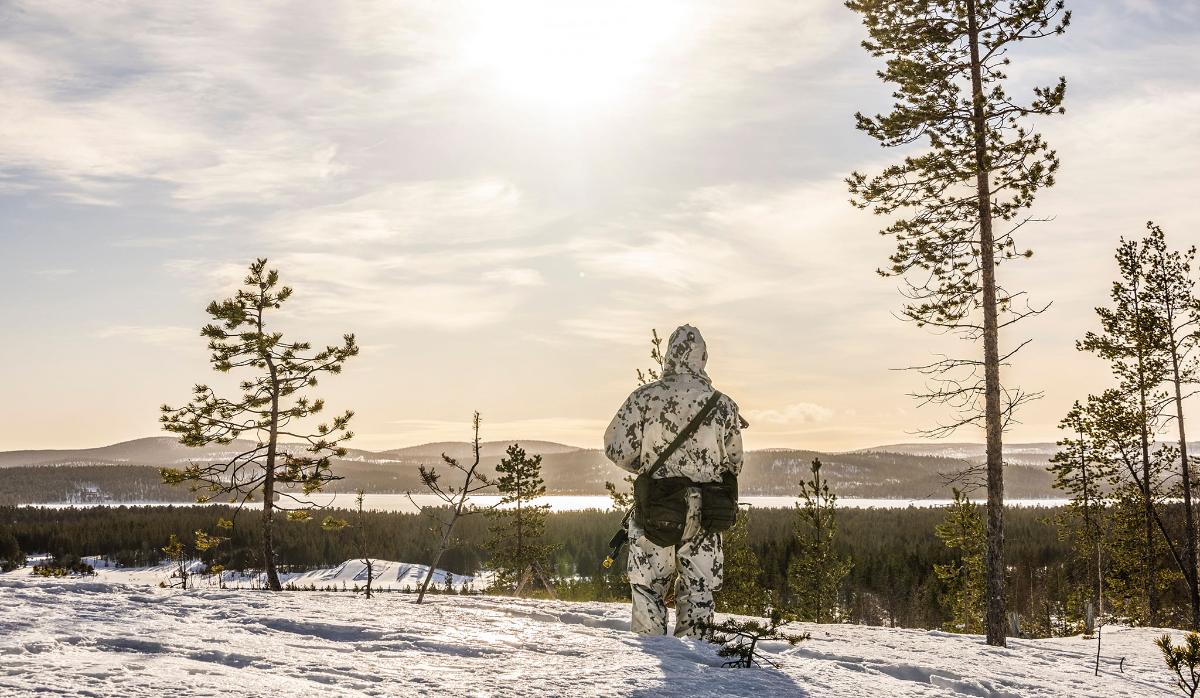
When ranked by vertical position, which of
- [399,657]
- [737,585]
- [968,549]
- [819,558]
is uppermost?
[399,657]

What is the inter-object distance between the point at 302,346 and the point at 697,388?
1417 cm

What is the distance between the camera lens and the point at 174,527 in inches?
3295

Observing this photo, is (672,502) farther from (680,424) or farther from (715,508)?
(680,424)

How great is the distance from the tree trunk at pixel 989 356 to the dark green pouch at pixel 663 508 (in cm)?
885

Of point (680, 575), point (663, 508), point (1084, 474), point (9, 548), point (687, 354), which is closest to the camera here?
point (663, 508)

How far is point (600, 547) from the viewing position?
252 feet

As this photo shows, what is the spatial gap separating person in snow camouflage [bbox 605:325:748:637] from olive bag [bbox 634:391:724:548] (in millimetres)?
53

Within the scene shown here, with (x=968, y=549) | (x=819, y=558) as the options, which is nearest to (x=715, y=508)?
(x=819, y=558)

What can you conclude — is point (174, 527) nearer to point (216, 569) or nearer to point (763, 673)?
point (216, 569)

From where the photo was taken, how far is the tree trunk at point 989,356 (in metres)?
13.7

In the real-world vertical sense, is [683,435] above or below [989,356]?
below

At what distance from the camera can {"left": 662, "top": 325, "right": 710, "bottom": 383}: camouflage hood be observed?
23.4 ft

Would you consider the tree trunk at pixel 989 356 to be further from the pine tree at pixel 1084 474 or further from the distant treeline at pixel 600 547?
the distant treeline at pixel 600 547

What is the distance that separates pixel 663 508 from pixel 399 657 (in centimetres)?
295
